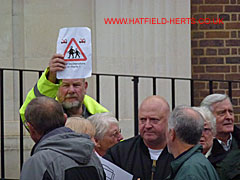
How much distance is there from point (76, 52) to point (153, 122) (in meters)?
0.90

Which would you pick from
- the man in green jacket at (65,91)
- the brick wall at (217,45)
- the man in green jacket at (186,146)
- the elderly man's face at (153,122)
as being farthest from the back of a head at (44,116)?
the brick wall at (217,45)

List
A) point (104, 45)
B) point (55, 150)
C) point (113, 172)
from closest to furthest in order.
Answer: point (55, 150)
point (113, 172)
point (104, 45)

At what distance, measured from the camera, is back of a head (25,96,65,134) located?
13.8ft

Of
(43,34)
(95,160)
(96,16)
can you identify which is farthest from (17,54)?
(95,160)

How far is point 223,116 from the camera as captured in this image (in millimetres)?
5742

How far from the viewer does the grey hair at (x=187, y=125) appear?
14.3 ft

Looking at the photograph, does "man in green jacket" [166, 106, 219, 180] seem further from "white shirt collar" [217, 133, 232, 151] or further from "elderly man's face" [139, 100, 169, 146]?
"white shirt collar" [217, 133, 232, 151]

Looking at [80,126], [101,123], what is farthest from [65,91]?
[80,126]

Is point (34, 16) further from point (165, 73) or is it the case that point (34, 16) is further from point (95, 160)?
point (95, 160)

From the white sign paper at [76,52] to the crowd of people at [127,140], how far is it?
0.23 ft

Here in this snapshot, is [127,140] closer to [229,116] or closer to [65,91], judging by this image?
[65,91]

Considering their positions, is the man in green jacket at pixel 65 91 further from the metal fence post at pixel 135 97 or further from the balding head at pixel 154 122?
the metal fence post at pixel 135 97

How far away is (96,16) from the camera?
7738 millimetres

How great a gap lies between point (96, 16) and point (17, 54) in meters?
1.07
